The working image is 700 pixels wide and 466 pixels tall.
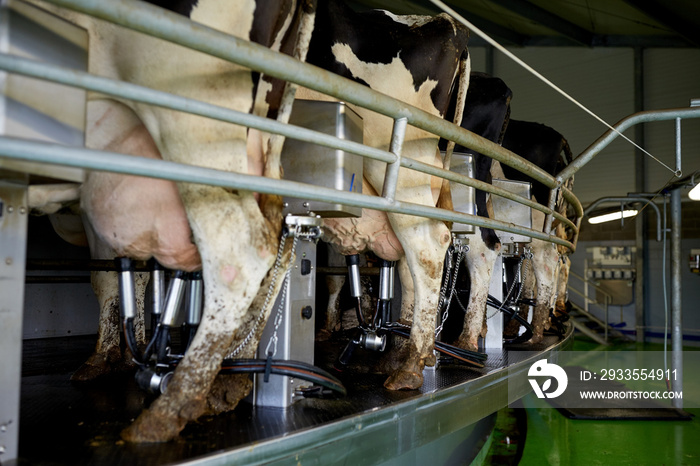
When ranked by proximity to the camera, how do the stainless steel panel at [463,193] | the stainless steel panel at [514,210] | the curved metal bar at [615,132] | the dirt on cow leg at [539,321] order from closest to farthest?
the curved metal bar at [615,132] → the stainless steel panel at [463,193] → the stainless steel panel at [514,210] → the dirt on cow leg at [539,321]

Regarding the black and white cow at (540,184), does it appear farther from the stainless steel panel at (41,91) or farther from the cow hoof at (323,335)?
the stainless steel panel at (41,91)

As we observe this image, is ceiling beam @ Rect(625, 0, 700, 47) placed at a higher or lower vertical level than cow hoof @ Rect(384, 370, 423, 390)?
higher

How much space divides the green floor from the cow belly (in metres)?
3.32

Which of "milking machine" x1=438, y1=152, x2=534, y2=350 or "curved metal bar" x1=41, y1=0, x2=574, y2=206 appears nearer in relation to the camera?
"curved metal bar" x1=41, y1=0, x2=574, y2=206

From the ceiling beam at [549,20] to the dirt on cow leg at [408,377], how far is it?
9.98 m

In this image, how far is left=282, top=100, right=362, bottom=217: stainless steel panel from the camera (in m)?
2.32

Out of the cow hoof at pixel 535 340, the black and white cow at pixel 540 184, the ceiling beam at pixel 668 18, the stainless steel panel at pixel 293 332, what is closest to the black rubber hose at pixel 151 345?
the stainless steel panel at pixel 293 332

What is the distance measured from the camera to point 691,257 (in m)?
10.9

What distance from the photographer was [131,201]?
1989mm

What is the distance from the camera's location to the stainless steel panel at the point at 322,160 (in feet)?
7.62

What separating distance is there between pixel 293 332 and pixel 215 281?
0.60m

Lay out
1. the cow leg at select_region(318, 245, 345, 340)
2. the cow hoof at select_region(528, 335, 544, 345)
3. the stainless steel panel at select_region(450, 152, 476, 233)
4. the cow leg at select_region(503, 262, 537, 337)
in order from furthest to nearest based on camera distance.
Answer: the cow leg at select_region(503, 262, 537, 337) → the cow hoof at select_region(528, 335, 544, 345) → the cow leg at select_region(318, 245, 345, 340) → the stainless steel panel at select_region(450, 152, 476, 233)

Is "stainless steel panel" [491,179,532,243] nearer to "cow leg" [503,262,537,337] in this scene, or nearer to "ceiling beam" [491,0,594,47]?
"cow leg" [503,262,537,337]

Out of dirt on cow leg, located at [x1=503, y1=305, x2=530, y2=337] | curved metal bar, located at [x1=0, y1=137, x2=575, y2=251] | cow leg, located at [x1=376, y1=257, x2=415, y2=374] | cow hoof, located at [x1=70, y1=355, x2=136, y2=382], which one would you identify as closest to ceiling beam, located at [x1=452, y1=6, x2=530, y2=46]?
dirt on cow leg, located at [x1=503, y1=305, x2=530, y2=337]
